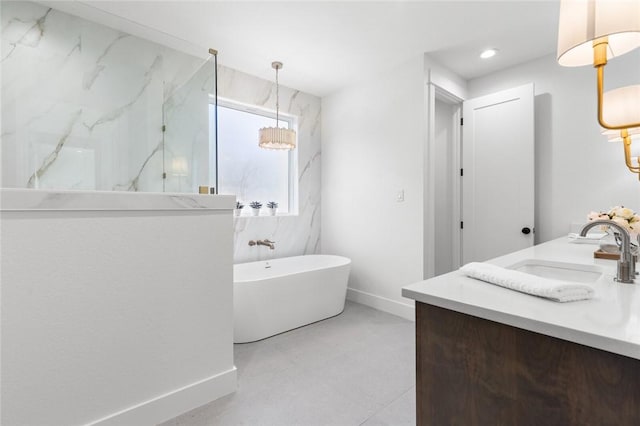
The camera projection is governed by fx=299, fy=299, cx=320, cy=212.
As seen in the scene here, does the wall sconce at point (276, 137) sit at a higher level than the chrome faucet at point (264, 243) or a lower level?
higher

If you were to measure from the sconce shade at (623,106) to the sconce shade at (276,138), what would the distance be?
2294mm

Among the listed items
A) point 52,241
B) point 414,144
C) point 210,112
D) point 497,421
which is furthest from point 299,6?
point 497,421

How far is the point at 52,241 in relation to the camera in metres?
1.27

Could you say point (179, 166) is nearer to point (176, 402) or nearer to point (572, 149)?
point (176, 402)

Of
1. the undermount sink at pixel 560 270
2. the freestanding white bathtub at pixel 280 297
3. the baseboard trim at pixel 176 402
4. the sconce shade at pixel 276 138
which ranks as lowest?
the baseboard trim at pixel 176 402

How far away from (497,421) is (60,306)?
168 cm

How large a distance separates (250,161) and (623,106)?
10.1ft

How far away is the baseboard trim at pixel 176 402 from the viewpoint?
4.76ft

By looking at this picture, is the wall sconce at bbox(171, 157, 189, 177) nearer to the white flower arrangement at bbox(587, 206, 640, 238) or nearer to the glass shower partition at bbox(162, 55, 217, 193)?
the glass shower partition at bbox(162, 55, 217, 193)

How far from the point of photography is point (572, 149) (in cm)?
278

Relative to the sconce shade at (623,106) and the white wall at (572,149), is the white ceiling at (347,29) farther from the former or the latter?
the sconce shade at (623,106)

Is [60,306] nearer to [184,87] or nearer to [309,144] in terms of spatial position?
[184,87]

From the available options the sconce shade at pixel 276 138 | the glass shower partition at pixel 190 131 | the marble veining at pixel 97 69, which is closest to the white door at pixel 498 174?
the sconce shade at pixel 276 138

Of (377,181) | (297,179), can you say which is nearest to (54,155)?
(297,179)
